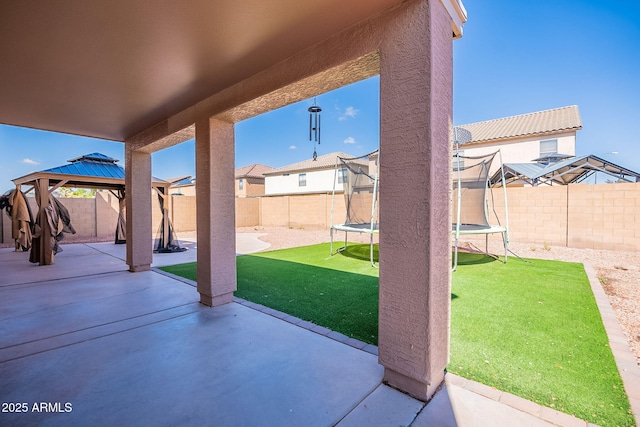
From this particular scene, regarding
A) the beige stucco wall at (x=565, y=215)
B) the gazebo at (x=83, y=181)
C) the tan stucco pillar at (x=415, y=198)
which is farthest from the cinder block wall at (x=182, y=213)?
the tan stucco pillar at (x=415, y=198)

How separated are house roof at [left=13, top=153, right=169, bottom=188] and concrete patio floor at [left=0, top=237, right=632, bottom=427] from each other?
4.03 metres

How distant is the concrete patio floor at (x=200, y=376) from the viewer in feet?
4.99

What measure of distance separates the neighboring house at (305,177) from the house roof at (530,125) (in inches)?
348

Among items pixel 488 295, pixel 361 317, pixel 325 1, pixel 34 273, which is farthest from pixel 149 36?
pixel 34 273

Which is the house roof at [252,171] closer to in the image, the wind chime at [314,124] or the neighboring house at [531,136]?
the wind chime at [314,124]

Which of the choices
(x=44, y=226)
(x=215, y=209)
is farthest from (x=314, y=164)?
(x=215, y=209)

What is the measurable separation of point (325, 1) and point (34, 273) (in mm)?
6811

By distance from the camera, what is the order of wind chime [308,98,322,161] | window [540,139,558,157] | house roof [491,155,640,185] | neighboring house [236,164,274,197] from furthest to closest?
1. neighboring house [236,164,274,197]
2. window [540,139,558,157]
3. house roof [491,155,640,185]
4. wind chime [308,98,322,161]

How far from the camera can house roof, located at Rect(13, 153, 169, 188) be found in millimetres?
6211

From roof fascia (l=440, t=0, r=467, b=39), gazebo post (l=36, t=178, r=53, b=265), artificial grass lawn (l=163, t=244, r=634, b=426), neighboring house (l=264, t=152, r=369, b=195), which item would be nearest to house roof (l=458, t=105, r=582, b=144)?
neighboring house (l=264, t=152, r=369, b=195)

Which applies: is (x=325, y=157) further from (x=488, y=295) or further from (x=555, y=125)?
(x=488, y=295)

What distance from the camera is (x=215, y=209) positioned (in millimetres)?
3230

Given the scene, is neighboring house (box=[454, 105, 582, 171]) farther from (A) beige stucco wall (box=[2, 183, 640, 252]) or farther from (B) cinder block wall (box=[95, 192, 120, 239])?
(B) cinder block wall (box=[95, 192, 120, 239])

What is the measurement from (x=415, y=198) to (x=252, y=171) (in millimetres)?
27318
